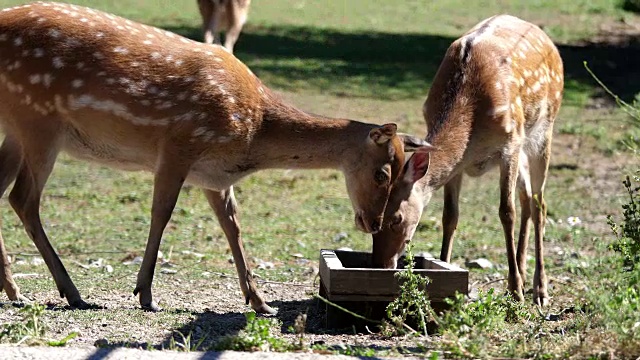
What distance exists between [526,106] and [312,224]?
2994mm

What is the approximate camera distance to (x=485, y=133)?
7.99 metres

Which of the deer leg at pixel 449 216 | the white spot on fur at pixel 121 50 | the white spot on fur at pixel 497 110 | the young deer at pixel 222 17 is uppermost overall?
the white spot on fur at pixel 121 50

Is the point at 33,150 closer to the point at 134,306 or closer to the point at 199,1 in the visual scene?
the point at 134,306

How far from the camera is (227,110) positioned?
7242 millimetres

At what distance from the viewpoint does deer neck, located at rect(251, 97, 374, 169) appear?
738cm

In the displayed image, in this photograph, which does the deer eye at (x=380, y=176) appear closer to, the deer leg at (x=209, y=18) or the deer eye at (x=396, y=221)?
the deer eye at (x=396, y=221)

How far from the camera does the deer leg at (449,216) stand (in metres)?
8.51

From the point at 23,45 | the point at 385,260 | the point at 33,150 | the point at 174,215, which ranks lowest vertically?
the point at 174,215

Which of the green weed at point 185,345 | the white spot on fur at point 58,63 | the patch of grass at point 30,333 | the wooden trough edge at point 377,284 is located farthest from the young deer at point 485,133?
the patch of grass at point 30,333

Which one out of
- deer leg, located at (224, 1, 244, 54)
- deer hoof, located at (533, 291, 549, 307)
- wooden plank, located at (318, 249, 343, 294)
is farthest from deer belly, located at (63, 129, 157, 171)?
deer leg, located at (224, 1, 244, 54)

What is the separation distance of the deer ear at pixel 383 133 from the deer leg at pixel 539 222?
3.94 feet

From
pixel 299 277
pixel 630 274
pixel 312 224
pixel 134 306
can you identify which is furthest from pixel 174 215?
pixel 630 274

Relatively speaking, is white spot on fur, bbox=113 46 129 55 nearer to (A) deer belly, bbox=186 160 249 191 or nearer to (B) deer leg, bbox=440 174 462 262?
(A) deer belly, bbox=186 160 249 191

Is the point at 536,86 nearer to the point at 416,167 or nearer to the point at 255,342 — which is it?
the point at 416,167
